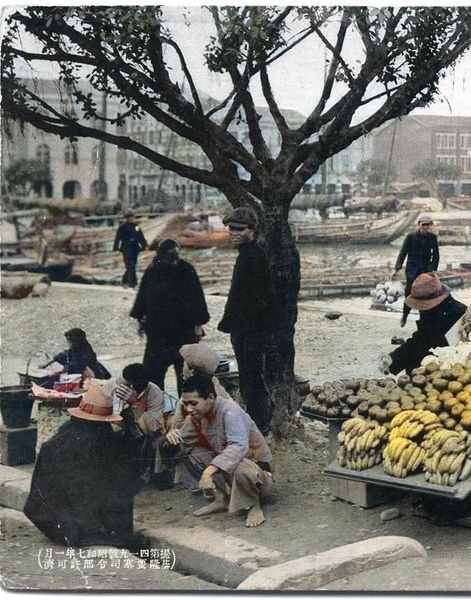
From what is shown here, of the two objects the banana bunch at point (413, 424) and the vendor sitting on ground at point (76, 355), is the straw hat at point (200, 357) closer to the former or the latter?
the vendor sitting on ground at point (76, 355)

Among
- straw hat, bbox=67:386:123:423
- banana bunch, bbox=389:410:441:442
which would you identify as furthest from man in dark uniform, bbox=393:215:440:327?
straw hat, bbox=67:386:123:423

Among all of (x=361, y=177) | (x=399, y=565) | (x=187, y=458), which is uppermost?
(x=361, y=177)

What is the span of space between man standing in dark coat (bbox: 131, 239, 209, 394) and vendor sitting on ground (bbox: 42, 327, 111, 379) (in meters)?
0.38

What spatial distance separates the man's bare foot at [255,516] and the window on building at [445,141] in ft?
8.67

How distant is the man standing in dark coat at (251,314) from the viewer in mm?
7156

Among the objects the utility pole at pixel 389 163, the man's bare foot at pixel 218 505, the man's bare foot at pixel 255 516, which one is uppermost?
the utility pole at pixel 389 163

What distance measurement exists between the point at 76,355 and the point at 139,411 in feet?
1.98

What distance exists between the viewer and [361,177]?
7191mm

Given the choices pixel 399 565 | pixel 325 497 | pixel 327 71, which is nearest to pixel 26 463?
pixel 325 497

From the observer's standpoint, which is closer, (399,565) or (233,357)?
(399,565)

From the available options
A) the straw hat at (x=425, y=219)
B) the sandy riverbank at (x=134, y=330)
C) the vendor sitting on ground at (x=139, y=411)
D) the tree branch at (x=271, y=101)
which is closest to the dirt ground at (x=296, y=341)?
the sandy riverbank at (x=134, y=330)

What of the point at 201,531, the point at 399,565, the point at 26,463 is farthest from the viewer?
the point at 26,463

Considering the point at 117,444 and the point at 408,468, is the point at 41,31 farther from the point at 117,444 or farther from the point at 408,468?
the point at 408,468

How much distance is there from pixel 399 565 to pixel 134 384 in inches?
81.5
